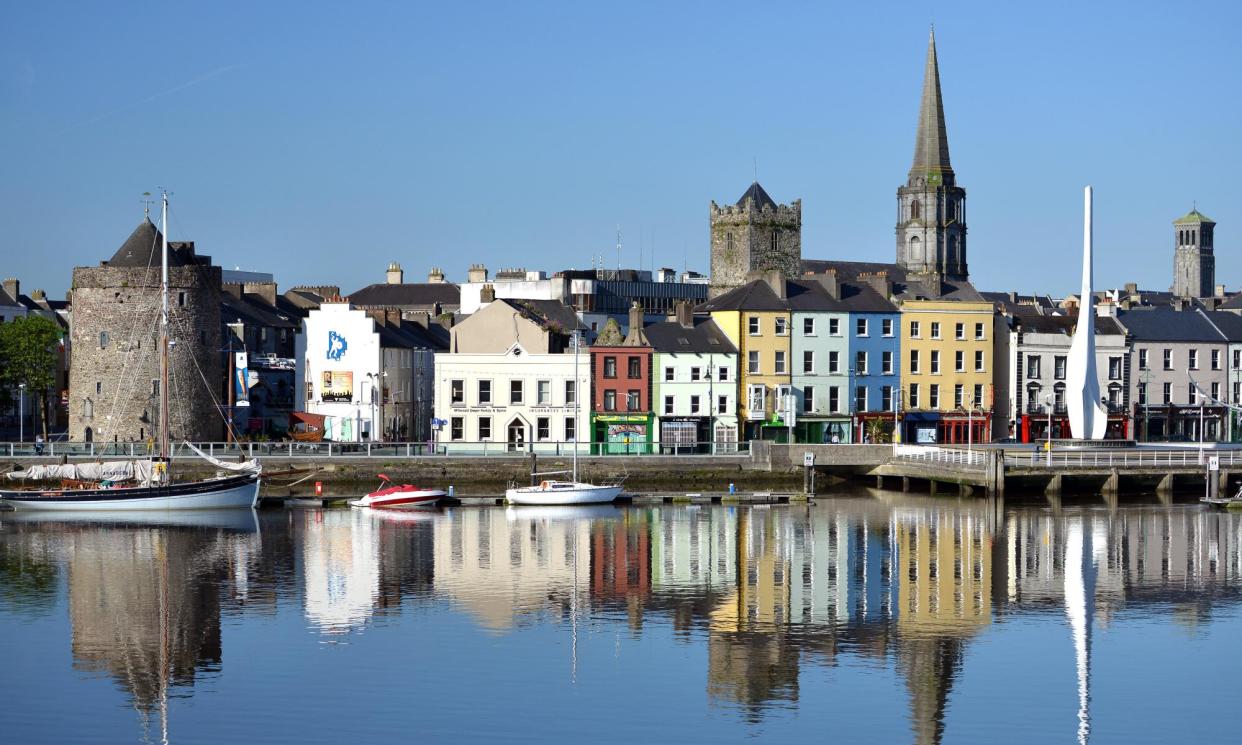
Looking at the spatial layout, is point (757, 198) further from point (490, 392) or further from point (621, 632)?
point (621, 632)

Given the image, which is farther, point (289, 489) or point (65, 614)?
point (289, 489)

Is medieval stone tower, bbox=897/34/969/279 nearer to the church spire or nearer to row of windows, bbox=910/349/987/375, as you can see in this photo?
the church spire

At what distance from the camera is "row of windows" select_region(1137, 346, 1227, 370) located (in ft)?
287

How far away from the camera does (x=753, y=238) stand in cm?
11012

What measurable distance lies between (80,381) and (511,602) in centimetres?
3780

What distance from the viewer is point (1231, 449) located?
2884 inches

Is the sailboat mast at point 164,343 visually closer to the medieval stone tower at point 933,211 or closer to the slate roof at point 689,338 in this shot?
the slate roof at point 689,338

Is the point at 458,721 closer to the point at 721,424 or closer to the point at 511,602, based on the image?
the point at 511,602

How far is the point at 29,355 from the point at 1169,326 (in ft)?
186

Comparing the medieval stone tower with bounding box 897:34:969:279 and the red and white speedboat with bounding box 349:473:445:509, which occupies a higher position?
the medieval stone tower with bounding box 897:34:969:279

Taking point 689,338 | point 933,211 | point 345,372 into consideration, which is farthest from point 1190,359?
point 933,211

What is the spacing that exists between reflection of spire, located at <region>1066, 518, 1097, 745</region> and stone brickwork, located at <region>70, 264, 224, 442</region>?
36.5m

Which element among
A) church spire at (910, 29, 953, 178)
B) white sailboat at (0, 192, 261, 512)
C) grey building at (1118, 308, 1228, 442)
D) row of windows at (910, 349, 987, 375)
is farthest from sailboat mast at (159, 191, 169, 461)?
church spire at (910, 29, 953, 178)

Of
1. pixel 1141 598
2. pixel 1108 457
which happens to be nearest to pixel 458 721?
pixel 1141 598
